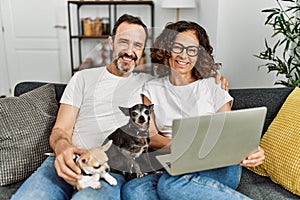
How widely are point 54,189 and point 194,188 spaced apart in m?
0.50

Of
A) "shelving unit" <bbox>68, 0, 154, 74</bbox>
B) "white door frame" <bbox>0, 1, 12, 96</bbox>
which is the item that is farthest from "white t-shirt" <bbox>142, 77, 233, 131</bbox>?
"white door frame" <bbox>0, 1, 12, 96</bbox>

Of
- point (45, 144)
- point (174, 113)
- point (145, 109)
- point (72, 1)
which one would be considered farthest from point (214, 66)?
Result: point (72, 1)

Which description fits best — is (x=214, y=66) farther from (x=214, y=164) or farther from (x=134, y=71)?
(x=214, y=164)

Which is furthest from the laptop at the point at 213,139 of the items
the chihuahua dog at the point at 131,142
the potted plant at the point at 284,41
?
the potted plant at the point at 284,41

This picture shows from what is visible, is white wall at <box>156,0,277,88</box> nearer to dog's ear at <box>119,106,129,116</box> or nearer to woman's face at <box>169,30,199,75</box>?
woman's face at <box>169,30,199,75</box>

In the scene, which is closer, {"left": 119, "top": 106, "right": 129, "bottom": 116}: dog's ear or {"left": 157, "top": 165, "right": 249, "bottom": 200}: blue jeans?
{"left": 157, "top": 165, "right": 249, "bottom": 200}: blue jeans

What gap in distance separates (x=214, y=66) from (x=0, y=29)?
310cm

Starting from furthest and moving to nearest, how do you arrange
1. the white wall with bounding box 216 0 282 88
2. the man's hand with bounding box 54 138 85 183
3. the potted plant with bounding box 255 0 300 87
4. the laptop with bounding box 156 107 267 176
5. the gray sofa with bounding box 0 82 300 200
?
1. the white wall with bounding box 216 0 282 88
2. the potted plant with bounding box 255 0 300 87
3. the gray sofa with bounding box 0 82 300 200
4. the man's hand with bounding box 54 138 85 183
5. the laptop with bounding box 156 107 267 176

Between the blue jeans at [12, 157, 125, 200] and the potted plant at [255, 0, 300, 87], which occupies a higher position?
the potted plant at [255, 0, 300, 87]

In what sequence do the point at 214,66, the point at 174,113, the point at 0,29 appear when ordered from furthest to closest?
the point at 0,29 < the point at 214,66 < the point at 174,113

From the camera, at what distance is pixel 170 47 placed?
147cm

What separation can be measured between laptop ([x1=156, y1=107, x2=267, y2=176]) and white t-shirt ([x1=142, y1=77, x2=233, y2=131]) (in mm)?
282

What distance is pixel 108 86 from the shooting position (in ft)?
4.76

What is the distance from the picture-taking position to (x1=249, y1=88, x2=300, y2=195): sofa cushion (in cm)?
135
